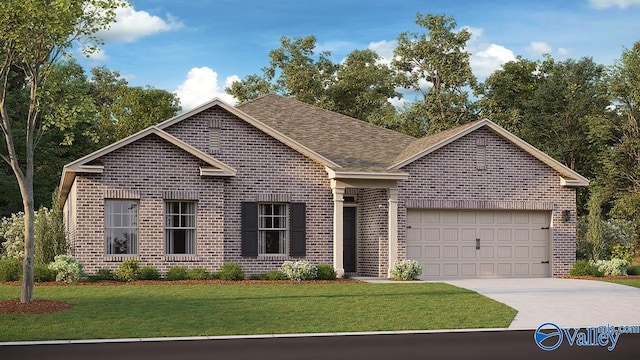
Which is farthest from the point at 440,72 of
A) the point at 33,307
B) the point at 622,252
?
the point at 33,307

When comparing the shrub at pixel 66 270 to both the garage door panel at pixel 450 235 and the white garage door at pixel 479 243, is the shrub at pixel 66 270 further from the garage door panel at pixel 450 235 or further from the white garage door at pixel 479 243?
the garage door panel at pixel 450 235

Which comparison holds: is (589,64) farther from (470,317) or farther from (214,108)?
(470,317)

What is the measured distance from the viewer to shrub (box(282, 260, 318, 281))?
81.4ft

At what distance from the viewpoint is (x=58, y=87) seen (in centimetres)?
1919

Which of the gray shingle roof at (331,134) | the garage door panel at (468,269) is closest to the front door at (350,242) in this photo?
the gray shingle roof at (331,134)

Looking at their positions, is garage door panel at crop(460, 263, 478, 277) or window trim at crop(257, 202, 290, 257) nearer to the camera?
window trim at crop(257, 202, 290, 257)

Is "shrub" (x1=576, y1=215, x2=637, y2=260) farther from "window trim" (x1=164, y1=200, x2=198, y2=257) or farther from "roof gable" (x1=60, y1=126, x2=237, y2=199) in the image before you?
"window trim" (x1=164, y1=200, x2=198, y2=257)

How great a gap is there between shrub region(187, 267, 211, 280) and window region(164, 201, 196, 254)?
0.89 m

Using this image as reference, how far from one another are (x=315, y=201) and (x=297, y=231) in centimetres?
117

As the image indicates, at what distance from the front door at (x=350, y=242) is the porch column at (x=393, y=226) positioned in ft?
7.80

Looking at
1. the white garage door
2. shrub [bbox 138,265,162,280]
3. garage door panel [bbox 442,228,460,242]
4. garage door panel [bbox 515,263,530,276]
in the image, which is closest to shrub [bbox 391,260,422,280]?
the white garage door

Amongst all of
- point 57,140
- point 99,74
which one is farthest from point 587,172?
point 99,74

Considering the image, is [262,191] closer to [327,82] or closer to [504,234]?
[504,234]

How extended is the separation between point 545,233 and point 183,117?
12.5m
